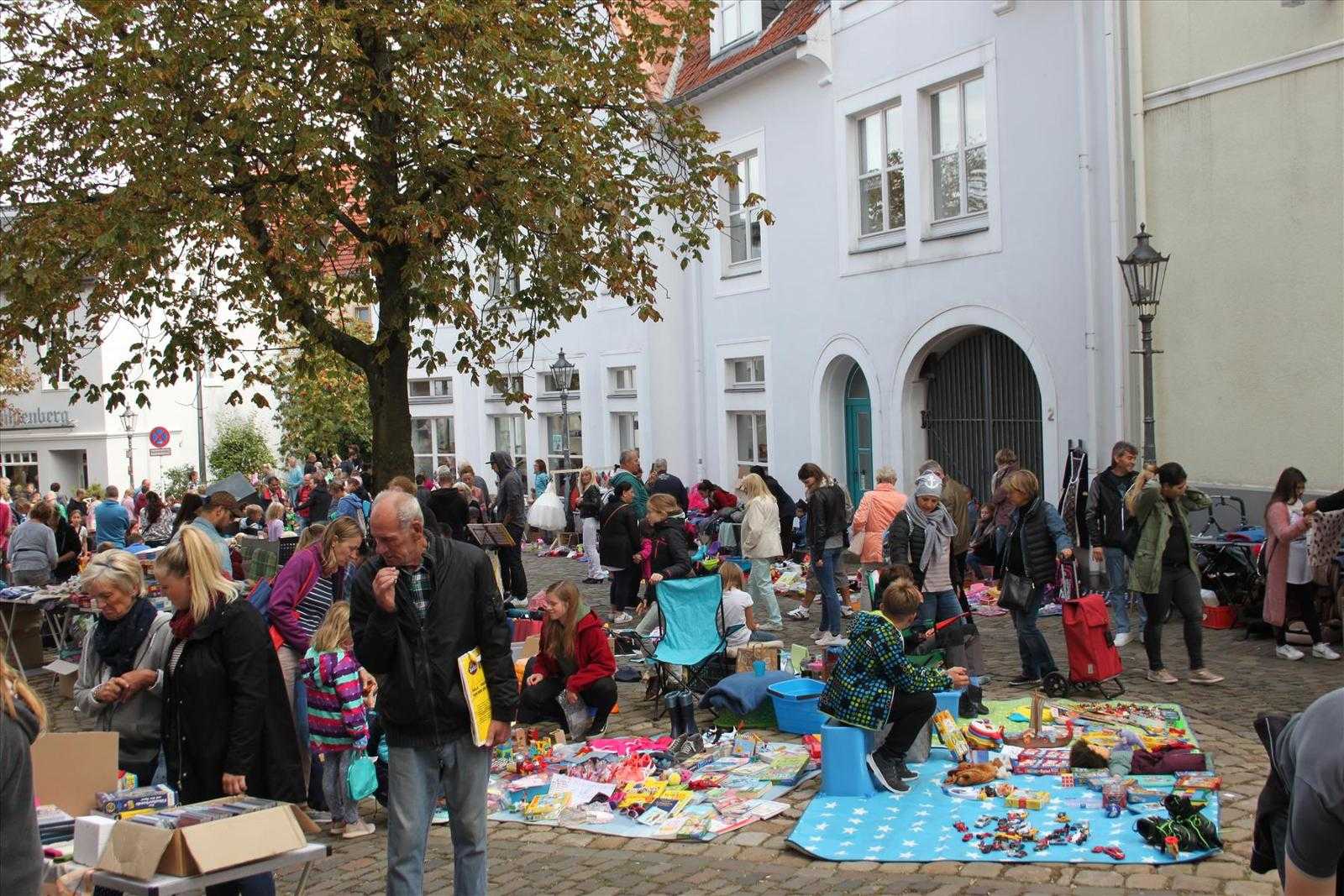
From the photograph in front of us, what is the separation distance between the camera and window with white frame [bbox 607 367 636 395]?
82.3 feet

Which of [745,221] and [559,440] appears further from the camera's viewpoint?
[559,440]

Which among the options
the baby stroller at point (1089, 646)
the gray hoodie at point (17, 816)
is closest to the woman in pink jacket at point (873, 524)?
the baby stroller at point (1089, 646)

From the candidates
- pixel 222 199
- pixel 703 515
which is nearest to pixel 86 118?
pixel 222 199

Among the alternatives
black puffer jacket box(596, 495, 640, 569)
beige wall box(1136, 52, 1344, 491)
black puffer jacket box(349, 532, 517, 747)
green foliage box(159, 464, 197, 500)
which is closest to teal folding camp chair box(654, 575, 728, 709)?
black puffer jacket box(596, 495, 640, 569)

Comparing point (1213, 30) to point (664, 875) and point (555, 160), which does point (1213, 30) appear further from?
point (664, 875)

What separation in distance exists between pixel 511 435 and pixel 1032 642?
20619 mm

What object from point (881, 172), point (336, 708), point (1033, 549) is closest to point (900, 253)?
point (881, 172)

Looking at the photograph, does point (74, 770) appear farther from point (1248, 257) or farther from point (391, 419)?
point (1248, 257)

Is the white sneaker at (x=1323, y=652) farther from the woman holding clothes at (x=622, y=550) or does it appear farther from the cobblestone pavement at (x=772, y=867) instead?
the woman holding clothes at (x=622, y=550)

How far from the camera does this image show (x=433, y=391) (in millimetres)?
32750

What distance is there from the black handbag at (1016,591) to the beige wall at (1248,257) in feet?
14.2

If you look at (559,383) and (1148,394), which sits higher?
(559,383)

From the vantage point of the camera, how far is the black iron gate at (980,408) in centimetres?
1612

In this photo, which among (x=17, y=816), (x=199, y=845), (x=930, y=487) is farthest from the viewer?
(x=930, y=487)
